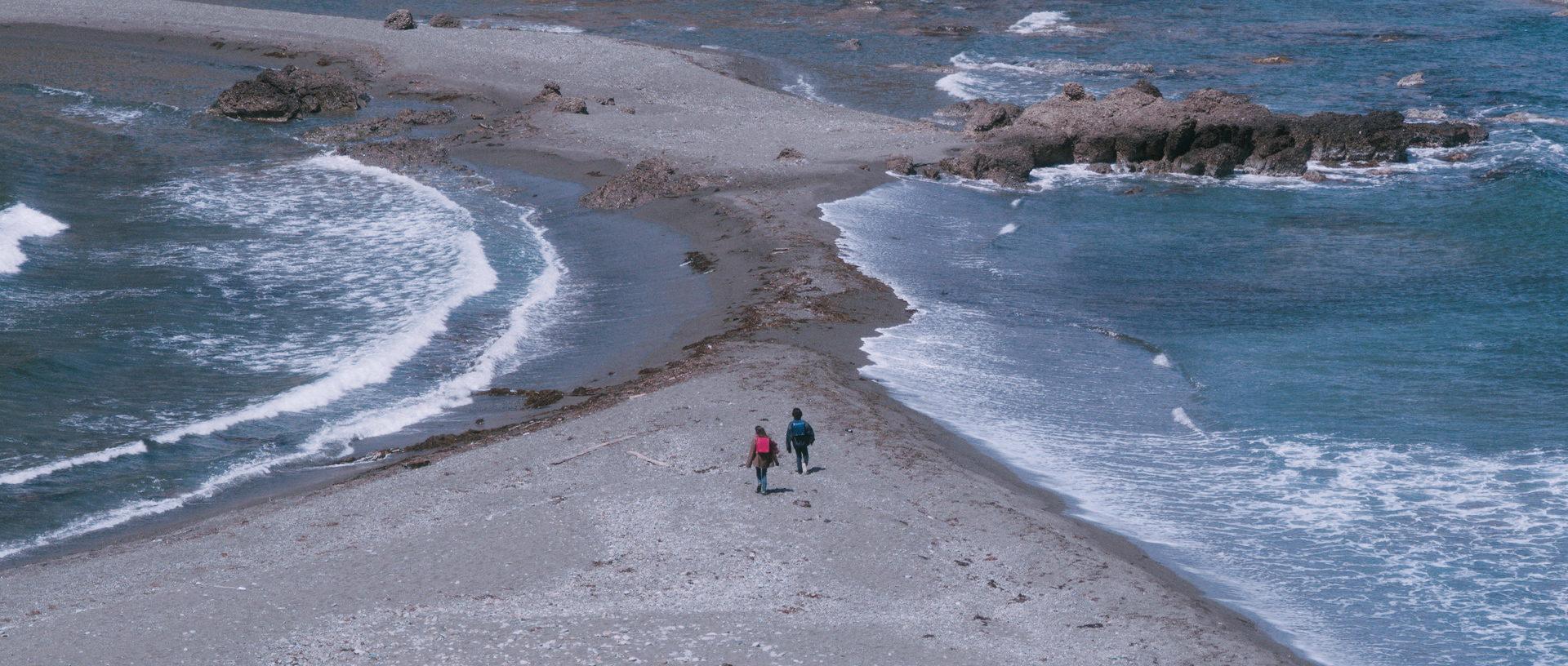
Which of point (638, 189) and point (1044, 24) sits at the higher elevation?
point (1044, 24)

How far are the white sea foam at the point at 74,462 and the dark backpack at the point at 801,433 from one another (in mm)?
9416

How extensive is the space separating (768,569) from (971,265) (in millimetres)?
13742

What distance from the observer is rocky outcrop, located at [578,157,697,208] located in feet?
91.2

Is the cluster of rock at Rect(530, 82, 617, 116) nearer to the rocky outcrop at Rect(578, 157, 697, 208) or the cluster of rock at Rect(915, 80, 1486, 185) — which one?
the rocky outcrop at Rect(578, 157, 697, 208)

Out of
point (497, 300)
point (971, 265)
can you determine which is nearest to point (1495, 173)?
point (971, 265)

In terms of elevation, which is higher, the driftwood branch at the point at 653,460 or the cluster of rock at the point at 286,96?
the cluster of rock at the point at 286,96

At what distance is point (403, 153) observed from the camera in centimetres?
3281

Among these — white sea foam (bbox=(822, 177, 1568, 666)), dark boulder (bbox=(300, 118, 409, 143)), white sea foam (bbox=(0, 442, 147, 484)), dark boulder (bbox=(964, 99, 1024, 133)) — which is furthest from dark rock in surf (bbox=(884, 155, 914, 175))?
white sea foam (bbox=(0, 442, 147, 484))

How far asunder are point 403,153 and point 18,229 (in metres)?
10.3

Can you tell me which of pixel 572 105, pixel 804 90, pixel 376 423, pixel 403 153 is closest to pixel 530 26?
Result: pixel 804 90

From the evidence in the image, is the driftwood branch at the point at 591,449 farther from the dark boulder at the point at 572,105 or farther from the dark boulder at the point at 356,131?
the dark boulder at the point at 356,131

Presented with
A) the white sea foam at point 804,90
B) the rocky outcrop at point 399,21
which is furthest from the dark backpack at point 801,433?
the rocky outcrop at point 399,21

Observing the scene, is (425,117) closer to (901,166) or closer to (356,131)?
(356,131)

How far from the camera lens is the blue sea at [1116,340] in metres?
13.4
